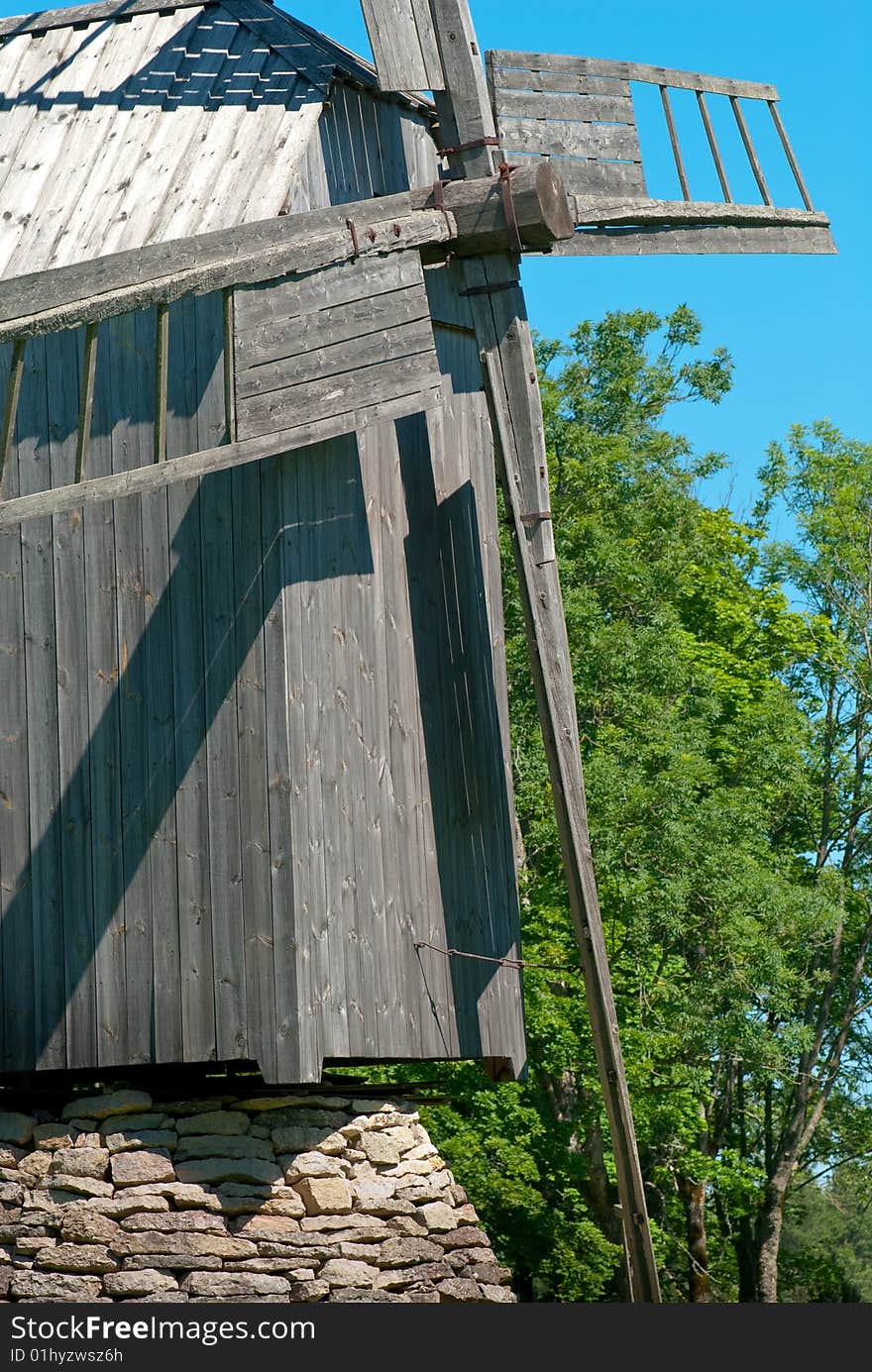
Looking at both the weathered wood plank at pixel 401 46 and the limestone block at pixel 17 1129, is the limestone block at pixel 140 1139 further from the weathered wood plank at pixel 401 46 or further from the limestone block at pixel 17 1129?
the weathered wood plank at pixel 401 46

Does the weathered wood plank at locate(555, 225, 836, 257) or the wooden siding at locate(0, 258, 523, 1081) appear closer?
the wooden siding at locate(0, 258, 523, 1081)

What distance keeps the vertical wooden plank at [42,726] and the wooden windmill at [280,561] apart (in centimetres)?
1

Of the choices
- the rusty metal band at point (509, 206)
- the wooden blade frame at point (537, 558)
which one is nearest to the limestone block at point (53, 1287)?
the wooden blade frame at point (537, 558)

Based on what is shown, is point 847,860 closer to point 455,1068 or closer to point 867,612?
point 867,612

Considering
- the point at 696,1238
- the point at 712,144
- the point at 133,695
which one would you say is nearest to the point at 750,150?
the point at 712,144

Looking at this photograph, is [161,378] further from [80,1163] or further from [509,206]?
[80,1163]

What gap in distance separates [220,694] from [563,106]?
4.27 m

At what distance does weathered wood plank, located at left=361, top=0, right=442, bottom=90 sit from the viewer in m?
8.85

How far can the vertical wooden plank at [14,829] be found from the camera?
8.09m

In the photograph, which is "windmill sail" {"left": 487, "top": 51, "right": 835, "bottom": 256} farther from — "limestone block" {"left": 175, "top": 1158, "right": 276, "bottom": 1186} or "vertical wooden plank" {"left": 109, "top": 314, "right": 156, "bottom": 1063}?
"limestone block" {"left": 175, "top": 1158, "right": 276, "bottom": 1186}

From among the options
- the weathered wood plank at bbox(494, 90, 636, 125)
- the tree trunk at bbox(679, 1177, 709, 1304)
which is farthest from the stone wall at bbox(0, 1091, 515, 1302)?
the tree trunk at bbox(679, 1177, 709, 1304)

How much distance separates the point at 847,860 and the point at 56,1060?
1532 cm

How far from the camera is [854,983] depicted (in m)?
20.3

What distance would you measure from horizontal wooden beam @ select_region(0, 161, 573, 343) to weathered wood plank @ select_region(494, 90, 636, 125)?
871 millimetres
